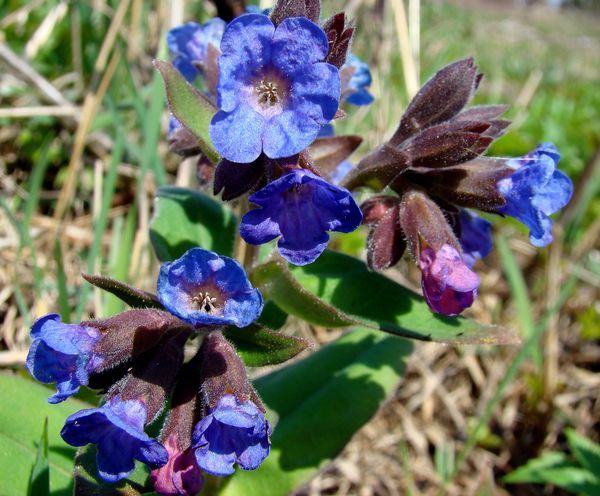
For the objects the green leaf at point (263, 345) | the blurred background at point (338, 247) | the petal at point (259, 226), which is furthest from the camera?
the blurred background at point (338, 247)

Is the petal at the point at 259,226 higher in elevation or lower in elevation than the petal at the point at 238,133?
lower

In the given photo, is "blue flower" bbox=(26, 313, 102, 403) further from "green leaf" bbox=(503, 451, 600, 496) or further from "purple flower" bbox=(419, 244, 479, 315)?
"green leaf" bbox=(503, 451, 600, 496)

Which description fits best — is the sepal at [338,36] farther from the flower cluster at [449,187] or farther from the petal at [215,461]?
the petal at [215,461]

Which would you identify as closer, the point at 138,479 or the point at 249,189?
the point at 249,189

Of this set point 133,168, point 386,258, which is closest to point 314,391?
point 386,258

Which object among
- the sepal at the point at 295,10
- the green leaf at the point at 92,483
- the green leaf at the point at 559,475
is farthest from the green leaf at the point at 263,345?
the green leaf at the point at 559,475

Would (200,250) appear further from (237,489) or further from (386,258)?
(237,489)

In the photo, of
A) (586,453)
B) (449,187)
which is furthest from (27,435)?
(586,453)
